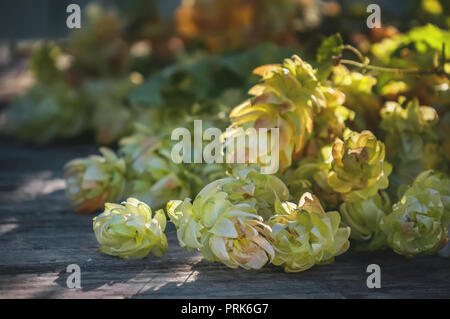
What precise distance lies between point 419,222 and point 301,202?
0.15m

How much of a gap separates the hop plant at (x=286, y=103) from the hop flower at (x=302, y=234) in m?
0.10

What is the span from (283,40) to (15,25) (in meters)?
2.49

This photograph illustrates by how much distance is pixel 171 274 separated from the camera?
0.67 metres

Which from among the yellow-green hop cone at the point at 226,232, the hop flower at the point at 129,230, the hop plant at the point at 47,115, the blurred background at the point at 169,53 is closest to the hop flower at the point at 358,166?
the yellow-green hop cone at the point at 226,232

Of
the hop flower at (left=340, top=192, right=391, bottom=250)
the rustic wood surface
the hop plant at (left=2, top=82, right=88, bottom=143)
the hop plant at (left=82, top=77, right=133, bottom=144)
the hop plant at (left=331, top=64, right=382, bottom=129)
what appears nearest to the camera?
the rustic wood surface

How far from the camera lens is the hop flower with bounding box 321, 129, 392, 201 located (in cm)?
67

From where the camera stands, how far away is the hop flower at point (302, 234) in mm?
633

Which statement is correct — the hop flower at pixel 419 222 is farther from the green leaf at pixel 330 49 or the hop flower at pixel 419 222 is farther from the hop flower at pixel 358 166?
the green leaf at pixel 330 49

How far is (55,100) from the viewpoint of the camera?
1648 millimetres

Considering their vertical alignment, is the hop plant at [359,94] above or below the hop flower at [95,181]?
above

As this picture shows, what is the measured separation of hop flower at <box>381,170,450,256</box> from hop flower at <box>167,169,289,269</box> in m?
0.15

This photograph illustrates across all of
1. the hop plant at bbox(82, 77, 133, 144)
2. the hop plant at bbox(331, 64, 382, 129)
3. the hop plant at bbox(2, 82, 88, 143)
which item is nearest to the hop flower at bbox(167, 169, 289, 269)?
the hop plant at bbox(331, 64, 382, 129)

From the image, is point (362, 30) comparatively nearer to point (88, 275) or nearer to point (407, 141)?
point (407, 141)

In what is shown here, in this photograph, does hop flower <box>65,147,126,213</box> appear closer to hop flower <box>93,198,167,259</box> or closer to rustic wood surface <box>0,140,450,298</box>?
rustic wood surface <box>0,140,450,298</box>
